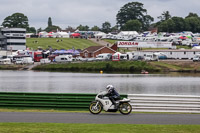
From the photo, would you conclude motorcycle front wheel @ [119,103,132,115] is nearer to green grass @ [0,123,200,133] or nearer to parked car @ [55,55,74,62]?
green grass @ [0,123,200,133]

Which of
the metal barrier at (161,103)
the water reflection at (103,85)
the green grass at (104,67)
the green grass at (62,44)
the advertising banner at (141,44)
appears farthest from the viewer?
the green grass at (62,44)

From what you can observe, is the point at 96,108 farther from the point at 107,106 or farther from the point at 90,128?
the point at 90,128

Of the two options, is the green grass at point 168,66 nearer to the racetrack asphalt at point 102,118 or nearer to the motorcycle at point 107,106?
the motorcycle at point 107,106

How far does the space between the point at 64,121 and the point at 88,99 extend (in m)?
5.36

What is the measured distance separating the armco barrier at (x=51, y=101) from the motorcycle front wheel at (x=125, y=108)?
2628 mm

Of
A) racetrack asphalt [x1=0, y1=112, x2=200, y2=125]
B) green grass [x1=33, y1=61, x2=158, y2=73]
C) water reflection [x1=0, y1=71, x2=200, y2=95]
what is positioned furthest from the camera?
green grass [x1=33, y1=61, x2=158, y2=73]

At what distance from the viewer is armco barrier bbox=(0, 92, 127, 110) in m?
27.2

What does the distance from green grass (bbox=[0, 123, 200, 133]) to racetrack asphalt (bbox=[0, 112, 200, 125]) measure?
1.26 meters

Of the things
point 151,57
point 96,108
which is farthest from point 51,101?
point 151,57

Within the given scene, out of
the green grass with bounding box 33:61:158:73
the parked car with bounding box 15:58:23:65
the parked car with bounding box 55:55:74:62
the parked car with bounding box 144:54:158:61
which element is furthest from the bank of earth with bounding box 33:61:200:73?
the parked car with bounding box 15:58:23:65

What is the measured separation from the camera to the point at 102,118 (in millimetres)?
23406


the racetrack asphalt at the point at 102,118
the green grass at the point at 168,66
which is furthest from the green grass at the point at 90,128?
the green grass at the point at 168,66

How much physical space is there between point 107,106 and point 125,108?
974 millimetres

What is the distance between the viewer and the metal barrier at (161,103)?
85.6ft
